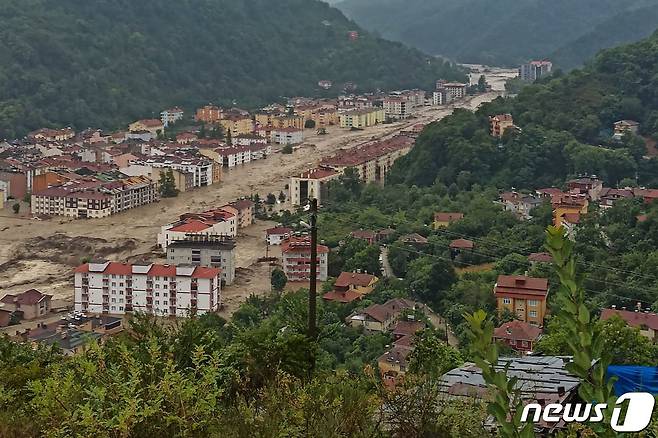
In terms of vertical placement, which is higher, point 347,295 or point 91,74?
point 91,74

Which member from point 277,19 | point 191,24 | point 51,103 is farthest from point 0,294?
A: point 277,19

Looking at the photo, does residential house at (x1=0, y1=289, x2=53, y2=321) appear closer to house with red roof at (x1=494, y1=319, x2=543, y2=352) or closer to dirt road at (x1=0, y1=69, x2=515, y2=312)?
dirt road at (x1=0, y1=69, x2=515, y2=312)

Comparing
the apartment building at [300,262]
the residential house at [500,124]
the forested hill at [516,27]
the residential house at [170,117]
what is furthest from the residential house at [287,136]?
the forested hill at [516,27]

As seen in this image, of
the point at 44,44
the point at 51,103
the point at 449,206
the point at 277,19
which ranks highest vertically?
the point at 277,19

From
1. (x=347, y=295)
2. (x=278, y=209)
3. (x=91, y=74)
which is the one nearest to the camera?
(x=347, y=295)

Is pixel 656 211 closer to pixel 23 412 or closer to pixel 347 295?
pixel 347 295

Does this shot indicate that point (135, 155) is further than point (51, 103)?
No

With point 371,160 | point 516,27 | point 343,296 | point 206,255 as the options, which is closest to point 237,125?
point 371,160
